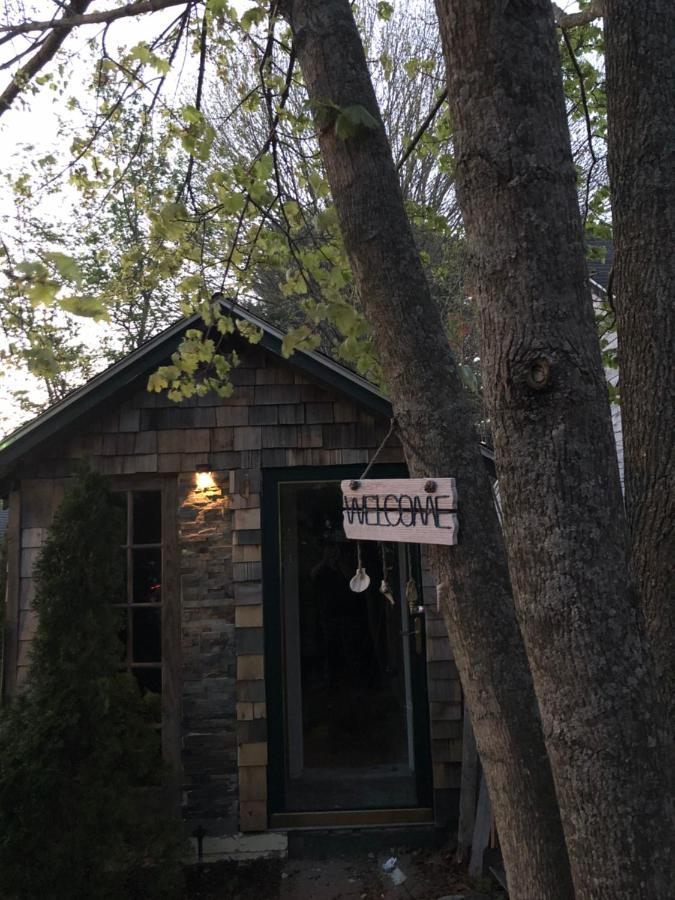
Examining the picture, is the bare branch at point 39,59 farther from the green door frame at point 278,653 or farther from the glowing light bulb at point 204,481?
the green door frame at point 278,653

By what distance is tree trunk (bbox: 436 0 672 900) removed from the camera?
127 cm

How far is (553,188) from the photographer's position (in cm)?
149

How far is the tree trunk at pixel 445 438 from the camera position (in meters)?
1.52

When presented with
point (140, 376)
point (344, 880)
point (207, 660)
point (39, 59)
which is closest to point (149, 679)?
point (207, 660)

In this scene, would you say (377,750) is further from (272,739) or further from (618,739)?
(618,739)

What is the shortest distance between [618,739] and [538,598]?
0.87ft

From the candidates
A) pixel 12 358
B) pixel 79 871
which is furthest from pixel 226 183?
pixel 79 871

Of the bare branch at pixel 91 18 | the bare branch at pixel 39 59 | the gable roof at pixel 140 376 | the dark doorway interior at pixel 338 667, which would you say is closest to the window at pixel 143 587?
the gable roof at pixel 140 376

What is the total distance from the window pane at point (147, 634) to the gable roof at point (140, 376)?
134 centimetres

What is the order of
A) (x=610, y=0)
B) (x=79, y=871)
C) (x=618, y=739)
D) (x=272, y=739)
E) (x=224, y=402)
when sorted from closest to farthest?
(x=618, y=739)
(x=610, y=0)
(x=79, y=871)
(x=272, y=739)
(x=224, y=402)

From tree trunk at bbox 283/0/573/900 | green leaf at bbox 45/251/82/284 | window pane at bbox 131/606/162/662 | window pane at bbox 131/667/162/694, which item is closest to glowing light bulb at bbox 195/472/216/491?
window pane at bbox 131/606/162/662

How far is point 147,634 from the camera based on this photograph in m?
5.08

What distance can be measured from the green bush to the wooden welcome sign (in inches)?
103

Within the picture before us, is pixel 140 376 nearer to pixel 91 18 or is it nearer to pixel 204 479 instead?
pixel 204 479
